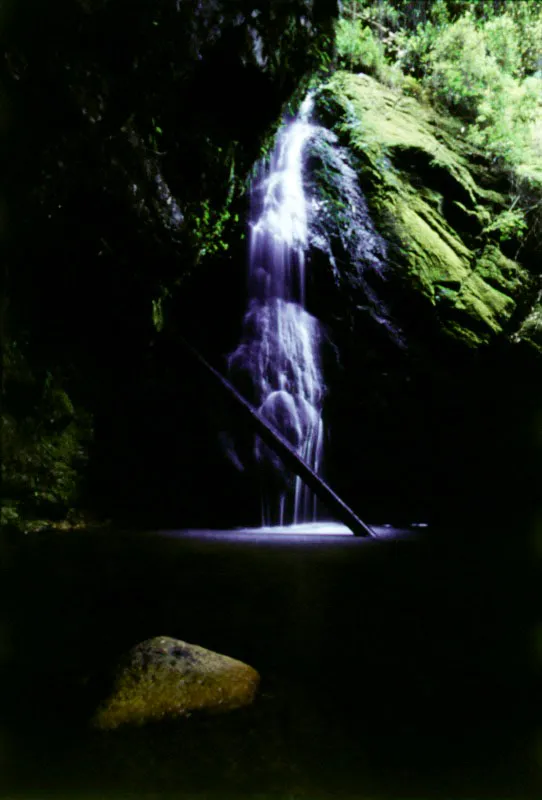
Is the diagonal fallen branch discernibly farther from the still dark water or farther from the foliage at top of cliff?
the foliage at top of cliff

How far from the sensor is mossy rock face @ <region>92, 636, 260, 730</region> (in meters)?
2.25

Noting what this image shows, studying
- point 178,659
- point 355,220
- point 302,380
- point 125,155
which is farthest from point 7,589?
point 355,220

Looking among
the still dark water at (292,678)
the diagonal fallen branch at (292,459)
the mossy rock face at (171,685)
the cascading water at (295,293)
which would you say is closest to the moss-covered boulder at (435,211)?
the cascading water at (295,293)

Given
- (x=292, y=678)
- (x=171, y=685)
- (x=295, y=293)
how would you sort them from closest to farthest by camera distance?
1. (x=171, y=685)
2. (x=292, y=678)
3. (x=295, y=293)

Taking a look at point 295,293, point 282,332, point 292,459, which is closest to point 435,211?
point 295,293

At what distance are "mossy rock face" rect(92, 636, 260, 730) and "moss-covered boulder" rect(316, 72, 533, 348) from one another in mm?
8910

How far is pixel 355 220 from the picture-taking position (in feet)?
35.2

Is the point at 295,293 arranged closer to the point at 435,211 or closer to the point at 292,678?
the point at 435,211

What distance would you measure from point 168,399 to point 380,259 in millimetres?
4917

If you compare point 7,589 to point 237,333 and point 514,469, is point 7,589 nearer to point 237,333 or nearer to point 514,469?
point 237,333

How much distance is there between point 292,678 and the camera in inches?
106

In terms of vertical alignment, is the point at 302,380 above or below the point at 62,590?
above

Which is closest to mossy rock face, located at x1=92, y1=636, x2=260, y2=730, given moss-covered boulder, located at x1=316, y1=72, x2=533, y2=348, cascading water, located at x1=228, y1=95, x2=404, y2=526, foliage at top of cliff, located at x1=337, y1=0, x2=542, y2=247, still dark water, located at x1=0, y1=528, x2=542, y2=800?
still dark water, located at x1=0, y1=528, x2=542, y2=800

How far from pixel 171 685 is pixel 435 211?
37.3ft
